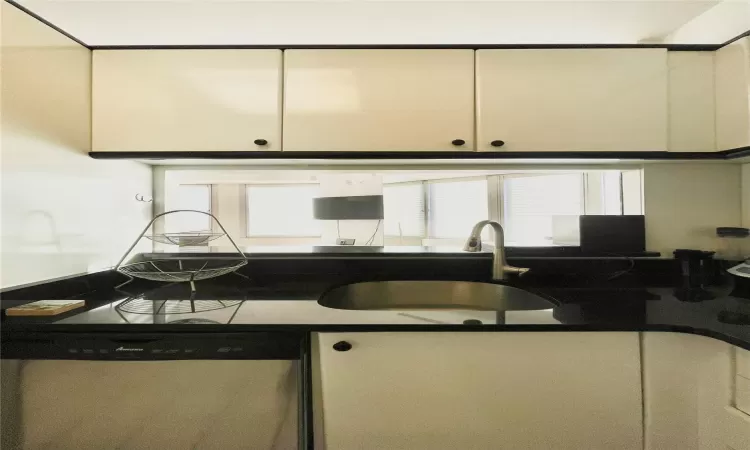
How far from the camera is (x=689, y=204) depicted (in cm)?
161

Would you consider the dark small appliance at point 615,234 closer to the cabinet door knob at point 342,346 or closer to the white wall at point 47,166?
the cabinet door knob at point 342,346

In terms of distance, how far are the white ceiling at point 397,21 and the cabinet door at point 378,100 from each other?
323 millimetres

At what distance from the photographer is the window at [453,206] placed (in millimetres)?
3248

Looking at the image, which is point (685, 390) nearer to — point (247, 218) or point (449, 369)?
point (449, 369)

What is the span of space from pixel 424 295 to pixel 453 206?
6.18 ft

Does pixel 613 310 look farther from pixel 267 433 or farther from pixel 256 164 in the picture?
pixel 256 164

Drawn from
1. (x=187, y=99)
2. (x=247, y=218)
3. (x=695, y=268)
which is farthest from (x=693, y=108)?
(x=247, y=218)

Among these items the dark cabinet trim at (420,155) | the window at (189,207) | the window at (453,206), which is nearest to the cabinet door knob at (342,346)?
the dark cabinet trim at (420,155)

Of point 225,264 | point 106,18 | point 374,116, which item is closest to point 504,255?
point 374,116

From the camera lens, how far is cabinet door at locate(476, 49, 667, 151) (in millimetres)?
1349

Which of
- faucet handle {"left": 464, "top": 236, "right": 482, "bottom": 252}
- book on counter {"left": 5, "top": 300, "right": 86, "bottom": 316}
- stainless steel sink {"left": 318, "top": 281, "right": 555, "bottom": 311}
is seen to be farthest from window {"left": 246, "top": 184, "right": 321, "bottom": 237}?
book on counter {"left": 5, "top": 300, "right": 86, "bottom": 316}

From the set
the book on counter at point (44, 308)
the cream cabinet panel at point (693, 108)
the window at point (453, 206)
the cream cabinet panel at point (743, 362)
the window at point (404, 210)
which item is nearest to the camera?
the cream cabinet panel at point (743, 362)

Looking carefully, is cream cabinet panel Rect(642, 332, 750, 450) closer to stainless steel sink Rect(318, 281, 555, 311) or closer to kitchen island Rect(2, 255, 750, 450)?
kitchen island Rect(2, 255, 750, 450)

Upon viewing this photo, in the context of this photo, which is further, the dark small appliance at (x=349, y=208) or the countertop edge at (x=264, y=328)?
the dark small appliance at (x=349, y=208)
